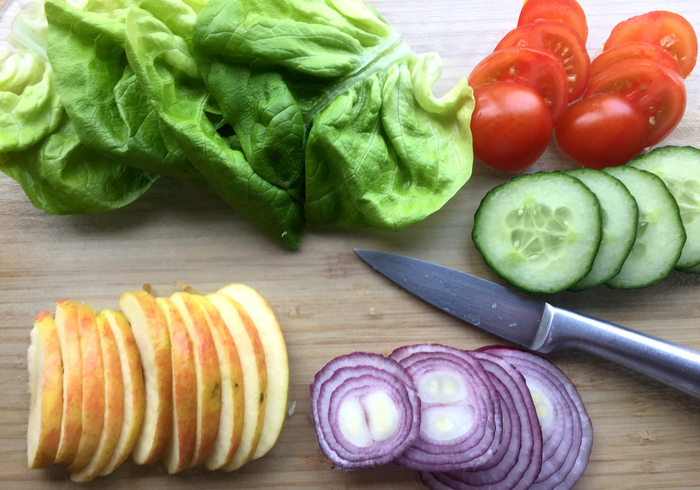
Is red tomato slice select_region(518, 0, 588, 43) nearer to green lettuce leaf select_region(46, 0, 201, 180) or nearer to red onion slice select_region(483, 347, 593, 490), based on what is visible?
red onion slice select_region(483, 347, 593, 490)

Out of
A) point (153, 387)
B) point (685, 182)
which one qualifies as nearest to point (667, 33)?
point (685, 182)

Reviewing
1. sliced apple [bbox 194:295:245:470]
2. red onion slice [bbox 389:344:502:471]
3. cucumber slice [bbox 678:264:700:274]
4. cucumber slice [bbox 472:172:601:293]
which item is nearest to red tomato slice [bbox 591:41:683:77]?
cucumber slice [bbox 472:172:601:293]

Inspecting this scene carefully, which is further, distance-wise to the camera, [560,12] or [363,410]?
[560,12]

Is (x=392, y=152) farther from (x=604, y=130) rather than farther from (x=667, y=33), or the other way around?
(x=667, y=33)

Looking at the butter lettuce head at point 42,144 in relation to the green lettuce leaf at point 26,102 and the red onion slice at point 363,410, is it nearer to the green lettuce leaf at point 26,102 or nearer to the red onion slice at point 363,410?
the green lettuce leaf at point 26,102

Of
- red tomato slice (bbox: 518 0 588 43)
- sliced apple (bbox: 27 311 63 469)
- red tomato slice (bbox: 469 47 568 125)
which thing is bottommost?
sliced apple (bbox: 27 311 63 469)
